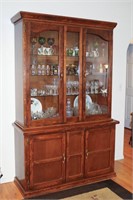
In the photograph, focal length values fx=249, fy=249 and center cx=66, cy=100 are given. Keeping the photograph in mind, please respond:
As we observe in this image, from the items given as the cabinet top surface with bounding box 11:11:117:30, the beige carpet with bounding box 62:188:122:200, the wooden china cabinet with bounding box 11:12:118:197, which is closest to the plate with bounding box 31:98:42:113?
the wooden china cabinet with bounding box 11:12:118:197

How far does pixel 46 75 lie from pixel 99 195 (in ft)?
5.28

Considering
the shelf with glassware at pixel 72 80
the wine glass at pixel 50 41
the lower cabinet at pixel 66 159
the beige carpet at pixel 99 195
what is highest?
the wine glass at pixel 50 41

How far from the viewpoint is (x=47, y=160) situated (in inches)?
120

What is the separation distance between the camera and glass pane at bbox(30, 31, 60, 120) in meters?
3.01

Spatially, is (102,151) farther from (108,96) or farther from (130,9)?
(130,9)

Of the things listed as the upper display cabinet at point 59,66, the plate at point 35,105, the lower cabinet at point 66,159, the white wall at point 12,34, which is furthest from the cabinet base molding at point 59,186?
the plate at point 35,105

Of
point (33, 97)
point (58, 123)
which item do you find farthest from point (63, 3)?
point (58, 123)

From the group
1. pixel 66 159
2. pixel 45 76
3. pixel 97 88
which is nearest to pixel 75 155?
pixel 66 159

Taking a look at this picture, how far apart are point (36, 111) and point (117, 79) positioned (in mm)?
1637

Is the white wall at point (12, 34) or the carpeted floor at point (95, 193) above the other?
the white wall at point (12, 34)

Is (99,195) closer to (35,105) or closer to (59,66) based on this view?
(35,105)

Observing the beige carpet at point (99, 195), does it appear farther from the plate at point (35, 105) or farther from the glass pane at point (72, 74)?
the plate at point (35, 105)

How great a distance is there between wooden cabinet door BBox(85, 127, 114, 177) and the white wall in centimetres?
96

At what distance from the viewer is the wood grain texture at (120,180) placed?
302 centimetres
